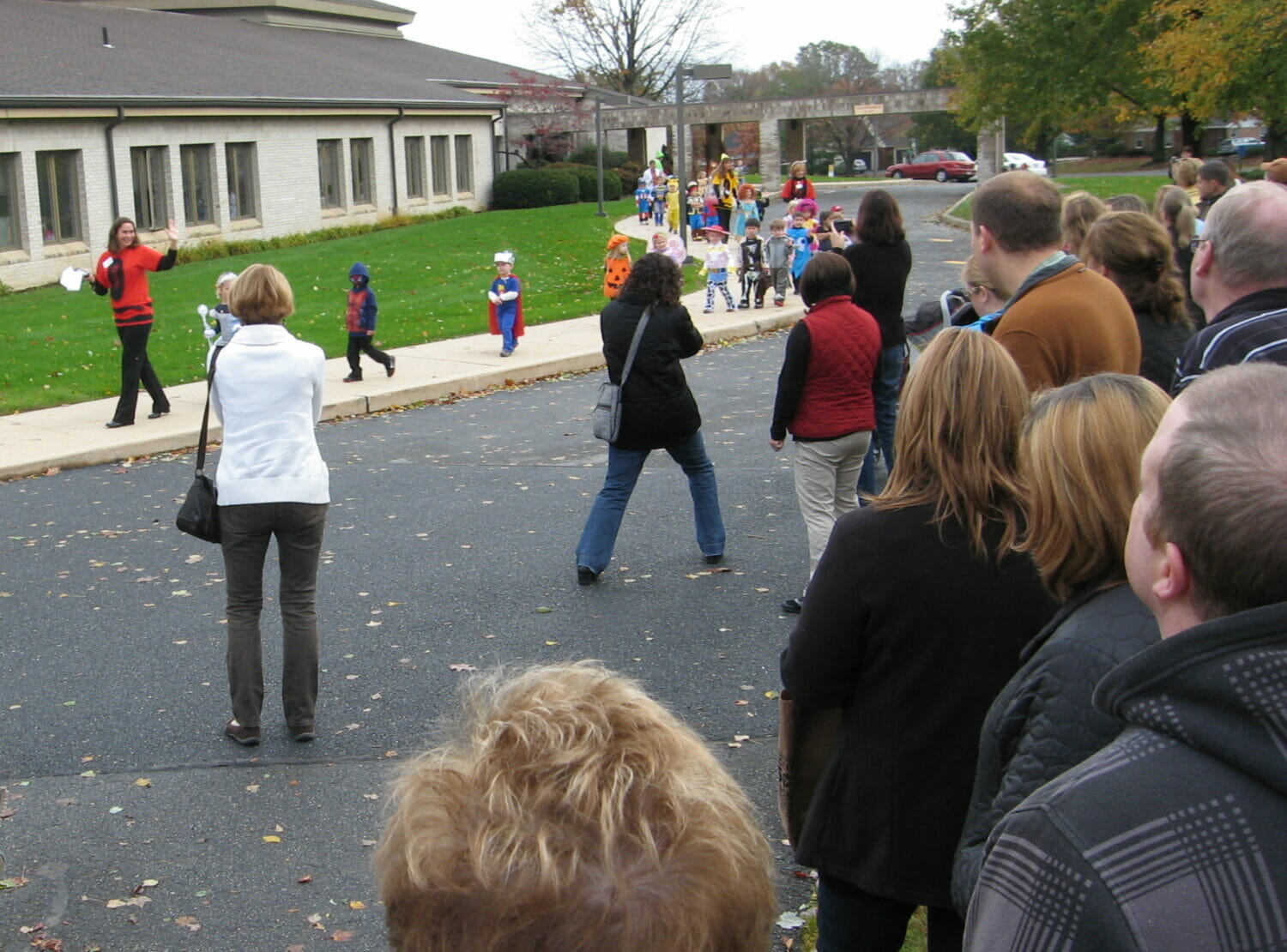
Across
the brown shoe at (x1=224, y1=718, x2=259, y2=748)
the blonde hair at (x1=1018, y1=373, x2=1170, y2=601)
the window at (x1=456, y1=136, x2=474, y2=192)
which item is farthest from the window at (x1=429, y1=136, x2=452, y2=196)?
the blonde hair at (x1=1018, y1=373, x2=1170, y2=601)

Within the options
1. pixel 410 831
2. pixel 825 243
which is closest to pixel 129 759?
pixel 410 831

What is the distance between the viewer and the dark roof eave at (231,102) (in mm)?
26828

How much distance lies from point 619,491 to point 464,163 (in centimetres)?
3986

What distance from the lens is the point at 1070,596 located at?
2410 mm

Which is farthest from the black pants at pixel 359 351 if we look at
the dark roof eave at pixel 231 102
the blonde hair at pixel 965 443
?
the dark roof eave at pixel 231 102

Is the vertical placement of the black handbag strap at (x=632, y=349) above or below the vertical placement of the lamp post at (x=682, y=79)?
below

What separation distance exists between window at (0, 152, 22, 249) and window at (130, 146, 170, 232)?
3.21 m

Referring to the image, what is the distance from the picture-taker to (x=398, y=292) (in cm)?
2386

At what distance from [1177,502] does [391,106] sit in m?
40.4

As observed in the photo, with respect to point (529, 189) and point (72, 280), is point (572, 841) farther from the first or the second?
point (529, 189)

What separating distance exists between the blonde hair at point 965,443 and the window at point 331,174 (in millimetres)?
36609

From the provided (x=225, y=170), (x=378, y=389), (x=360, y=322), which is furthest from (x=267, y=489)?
(x=225, y=170)

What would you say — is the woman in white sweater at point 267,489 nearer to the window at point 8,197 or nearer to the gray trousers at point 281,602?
the gray trousers at point 281,602

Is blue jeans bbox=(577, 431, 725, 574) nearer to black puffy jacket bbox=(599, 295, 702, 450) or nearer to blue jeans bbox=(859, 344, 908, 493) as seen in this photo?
black puffy jacket bbox=(599, 295, 702, 450)
